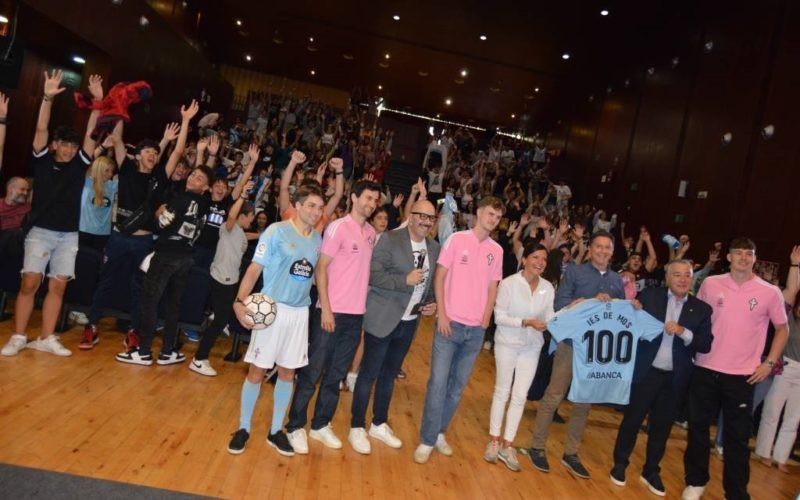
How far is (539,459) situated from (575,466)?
0.97 feet

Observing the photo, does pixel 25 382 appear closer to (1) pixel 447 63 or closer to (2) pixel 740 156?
(2) pixel 740 156

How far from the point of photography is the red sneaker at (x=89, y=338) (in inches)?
196

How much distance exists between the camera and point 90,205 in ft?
17.3

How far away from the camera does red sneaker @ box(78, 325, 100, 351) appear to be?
4970 mm

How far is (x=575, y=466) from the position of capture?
430 centimetres

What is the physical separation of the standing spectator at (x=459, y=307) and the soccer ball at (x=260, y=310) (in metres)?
1.18

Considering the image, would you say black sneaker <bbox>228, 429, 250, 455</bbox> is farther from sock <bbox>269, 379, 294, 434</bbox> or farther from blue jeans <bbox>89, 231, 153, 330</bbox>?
blue jeans <bbox>89, 231, 153, 330</bbox>

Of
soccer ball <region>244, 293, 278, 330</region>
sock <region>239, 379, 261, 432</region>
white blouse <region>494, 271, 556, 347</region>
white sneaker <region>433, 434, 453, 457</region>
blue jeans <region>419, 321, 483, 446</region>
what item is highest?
white blouse <region>494, 271, 556, 347</region>

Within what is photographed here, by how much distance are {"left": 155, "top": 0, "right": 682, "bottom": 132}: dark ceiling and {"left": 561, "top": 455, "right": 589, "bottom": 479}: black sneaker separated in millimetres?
11925

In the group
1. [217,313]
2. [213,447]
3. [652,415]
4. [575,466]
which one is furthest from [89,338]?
[652,415]

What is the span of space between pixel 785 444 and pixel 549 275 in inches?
108

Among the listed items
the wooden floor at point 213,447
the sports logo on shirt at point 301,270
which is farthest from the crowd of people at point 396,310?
the wooden floor at point 213,447

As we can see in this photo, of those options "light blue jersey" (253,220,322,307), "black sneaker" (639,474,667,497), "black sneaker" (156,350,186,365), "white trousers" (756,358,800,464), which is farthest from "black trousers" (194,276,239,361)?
"white trousers" (756,358,800,464)

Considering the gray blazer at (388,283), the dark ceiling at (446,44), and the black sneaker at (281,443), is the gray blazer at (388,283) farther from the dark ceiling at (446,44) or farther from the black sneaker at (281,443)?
the dark ceiling at (446,44)
